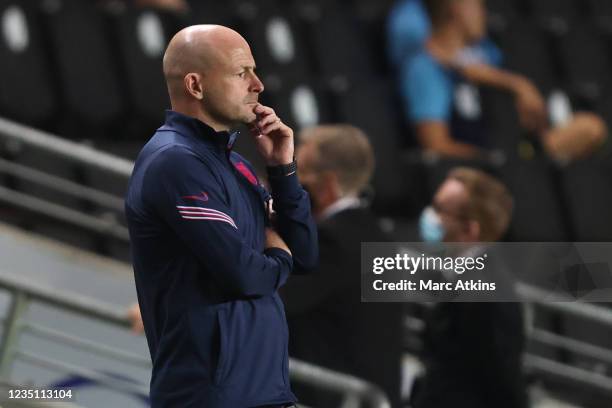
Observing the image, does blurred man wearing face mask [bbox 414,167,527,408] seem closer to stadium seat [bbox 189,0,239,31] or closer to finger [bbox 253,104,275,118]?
finger [bbox 253,104,275,118]

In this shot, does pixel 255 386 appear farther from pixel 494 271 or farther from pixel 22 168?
pixel 22 168

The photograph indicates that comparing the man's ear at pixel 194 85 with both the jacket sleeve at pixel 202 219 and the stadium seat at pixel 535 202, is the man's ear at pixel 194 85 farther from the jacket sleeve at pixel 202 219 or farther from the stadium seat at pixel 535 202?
the stadium seat at pixel 535 202

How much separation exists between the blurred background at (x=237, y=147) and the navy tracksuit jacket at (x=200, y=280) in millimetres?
908

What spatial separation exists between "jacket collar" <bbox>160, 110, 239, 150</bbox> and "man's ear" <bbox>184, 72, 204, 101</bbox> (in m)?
0.03

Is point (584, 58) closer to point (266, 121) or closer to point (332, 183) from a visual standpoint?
point (332, 183)

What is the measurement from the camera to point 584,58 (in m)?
4.87

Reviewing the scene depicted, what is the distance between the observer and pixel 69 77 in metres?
3.54

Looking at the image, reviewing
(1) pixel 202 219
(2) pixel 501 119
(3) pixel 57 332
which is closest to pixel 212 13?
(2) pixel 501 119

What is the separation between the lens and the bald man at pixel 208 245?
1442 mm

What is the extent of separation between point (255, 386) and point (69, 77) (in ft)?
7.38

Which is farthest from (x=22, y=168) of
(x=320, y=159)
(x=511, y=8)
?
(x=511, y=8)

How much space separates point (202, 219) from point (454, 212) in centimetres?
101

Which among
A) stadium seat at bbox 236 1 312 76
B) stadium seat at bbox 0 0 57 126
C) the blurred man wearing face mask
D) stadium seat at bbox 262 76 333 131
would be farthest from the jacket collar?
stadium seat at bbox 236 1 312 76

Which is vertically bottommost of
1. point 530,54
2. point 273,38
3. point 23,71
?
point 23,71
